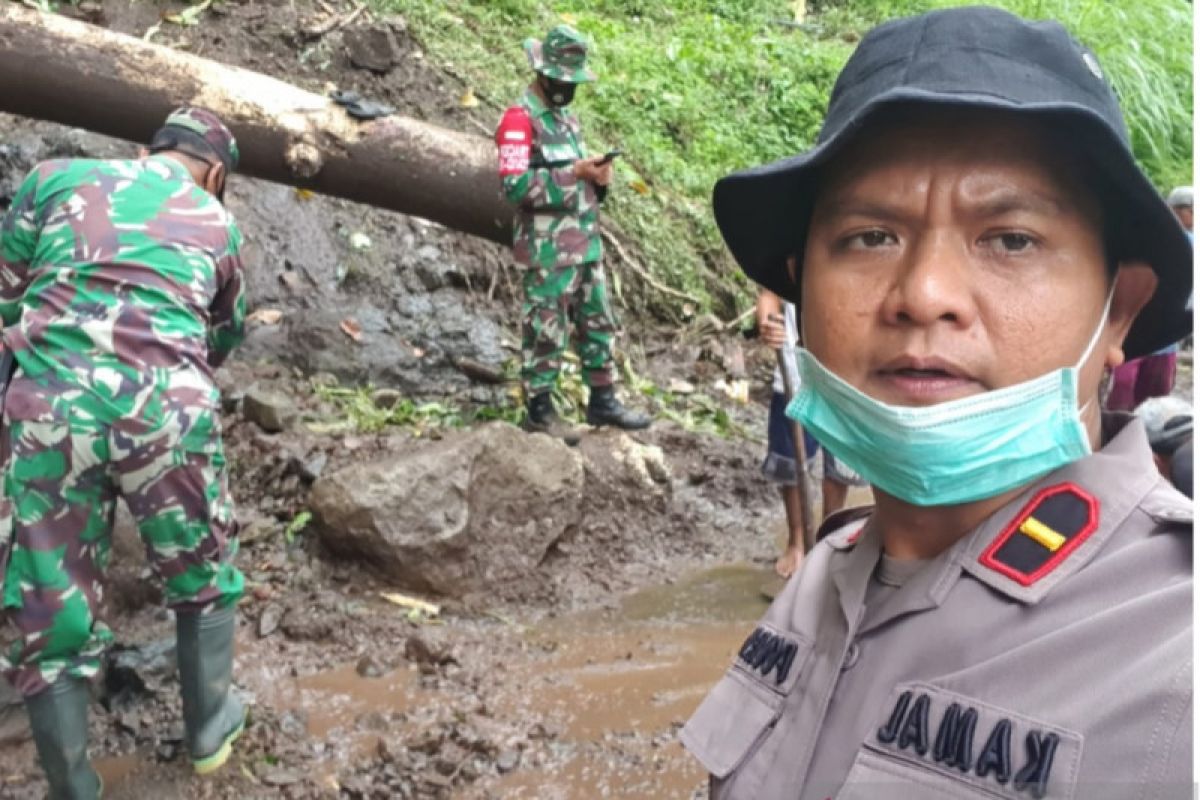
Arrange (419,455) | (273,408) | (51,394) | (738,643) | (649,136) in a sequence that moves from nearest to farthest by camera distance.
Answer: (51,394) → (738,643) → (419,455) → (273,408) → (649,136)

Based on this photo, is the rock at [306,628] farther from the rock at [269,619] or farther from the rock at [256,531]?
the rock at [256,531]

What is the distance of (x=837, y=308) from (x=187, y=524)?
7.70 feet

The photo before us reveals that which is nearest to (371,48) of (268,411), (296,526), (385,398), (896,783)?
(385,398)

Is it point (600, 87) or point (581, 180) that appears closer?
point (581, 180)

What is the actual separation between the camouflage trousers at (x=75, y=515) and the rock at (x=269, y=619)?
0.96 meters

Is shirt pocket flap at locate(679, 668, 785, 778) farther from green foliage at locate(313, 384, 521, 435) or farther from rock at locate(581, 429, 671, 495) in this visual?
green foliage at locate(313, 384, 521, 435)

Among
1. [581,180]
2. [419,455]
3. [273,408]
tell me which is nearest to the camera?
[419,455]

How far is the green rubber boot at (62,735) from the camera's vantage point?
2734mm

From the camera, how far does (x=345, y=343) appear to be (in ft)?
19.1

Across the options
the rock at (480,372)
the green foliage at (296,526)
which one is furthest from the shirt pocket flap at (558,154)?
the green foliage at (296,526)

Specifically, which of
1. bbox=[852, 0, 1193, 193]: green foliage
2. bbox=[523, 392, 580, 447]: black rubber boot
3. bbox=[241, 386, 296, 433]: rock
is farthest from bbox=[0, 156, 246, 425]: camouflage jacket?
bbox=[852, 0, 1193, 193]: green foliage

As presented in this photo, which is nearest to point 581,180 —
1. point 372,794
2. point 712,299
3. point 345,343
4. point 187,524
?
point 345,343

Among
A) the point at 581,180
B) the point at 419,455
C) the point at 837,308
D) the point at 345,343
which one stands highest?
the point at 837,308

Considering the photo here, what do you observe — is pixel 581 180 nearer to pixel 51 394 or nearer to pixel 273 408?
pixel 273 408
